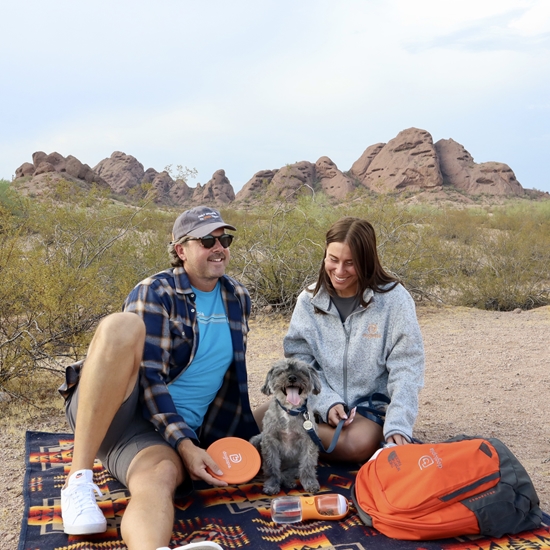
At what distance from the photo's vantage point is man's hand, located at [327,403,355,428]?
327 cm

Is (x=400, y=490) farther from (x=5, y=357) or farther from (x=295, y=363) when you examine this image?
(x=5, y=357)

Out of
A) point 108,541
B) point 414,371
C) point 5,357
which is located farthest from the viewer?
point 5,357

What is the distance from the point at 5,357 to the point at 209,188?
65384 mm

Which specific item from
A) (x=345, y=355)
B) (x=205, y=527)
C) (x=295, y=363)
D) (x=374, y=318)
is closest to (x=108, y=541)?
(x=205, y=527)

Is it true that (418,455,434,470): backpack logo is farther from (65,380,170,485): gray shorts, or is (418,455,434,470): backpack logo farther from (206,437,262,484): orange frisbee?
(65,380,170,485): gray shorts

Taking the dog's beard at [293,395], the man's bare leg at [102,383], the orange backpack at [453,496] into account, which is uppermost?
the man's bare leg at [102,383]

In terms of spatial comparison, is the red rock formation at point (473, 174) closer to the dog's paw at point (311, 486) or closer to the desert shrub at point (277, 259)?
the desert shrub at point (277, 259)

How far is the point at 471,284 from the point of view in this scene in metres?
10.6

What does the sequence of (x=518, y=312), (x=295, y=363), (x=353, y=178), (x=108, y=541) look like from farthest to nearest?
1. (x=353, y=178)
2. (x=518, y=312)
3. (x=295, y=363)
4. (x=108, y=541)

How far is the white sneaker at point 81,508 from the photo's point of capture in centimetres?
246

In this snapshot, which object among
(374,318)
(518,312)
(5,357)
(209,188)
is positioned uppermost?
(209,188)

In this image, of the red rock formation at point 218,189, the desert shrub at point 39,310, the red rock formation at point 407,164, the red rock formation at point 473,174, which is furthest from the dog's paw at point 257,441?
the red rock formation at point 473,174

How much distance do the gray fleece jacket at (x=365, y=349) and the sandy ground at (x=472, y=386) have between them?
0.98 m

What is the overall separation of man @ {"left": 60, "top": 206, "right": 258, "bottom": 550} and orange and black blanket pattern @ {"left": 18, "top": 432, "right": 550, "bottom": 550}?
0.49ft
